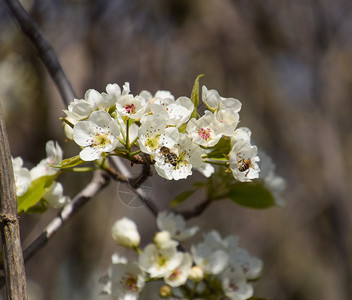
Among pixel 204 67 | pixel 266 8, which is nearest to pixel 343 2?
pixel 266 8

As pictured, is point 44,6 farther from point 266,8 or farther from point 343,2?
point 343,2

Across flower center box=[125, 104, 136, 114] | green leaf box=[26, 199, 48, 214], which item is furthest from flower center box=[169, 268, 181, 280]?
flower center box=[125, 104, 136, 114]

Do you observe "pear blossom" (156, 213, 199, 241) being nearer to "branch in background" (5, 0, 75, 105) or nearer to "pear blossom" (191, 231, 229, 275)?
"pear blossom" (191, 231, 229, 275)

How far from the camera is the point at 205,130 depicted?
1179mm

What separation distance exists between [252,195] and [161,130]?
0.73m

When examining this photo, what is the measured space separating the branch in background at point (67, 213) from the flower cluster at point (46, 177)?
0.04 metres

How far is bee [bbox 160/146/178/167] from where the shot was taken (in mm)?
1145

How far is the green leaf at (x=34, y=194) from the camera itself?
1402 millimetres

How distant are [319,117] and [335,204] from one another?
93 cm

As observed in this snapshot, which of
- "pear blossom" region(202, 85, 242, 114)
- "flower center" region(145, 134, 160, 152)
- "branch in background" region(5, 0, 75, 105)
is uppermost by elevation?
"branch in background" region(5, 0, 75, 105)

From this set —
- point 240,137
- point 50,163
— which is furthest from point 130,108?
point 50,163

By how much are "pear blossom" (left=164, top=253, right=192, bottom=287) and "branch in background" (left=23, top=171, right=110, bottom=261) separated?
0.38 metres

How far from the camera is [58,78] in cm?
165

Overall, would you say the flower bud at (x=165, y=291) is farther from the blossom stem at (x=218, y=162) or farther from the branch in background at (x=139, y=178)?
the blossom stem at (x=218, y=162)
